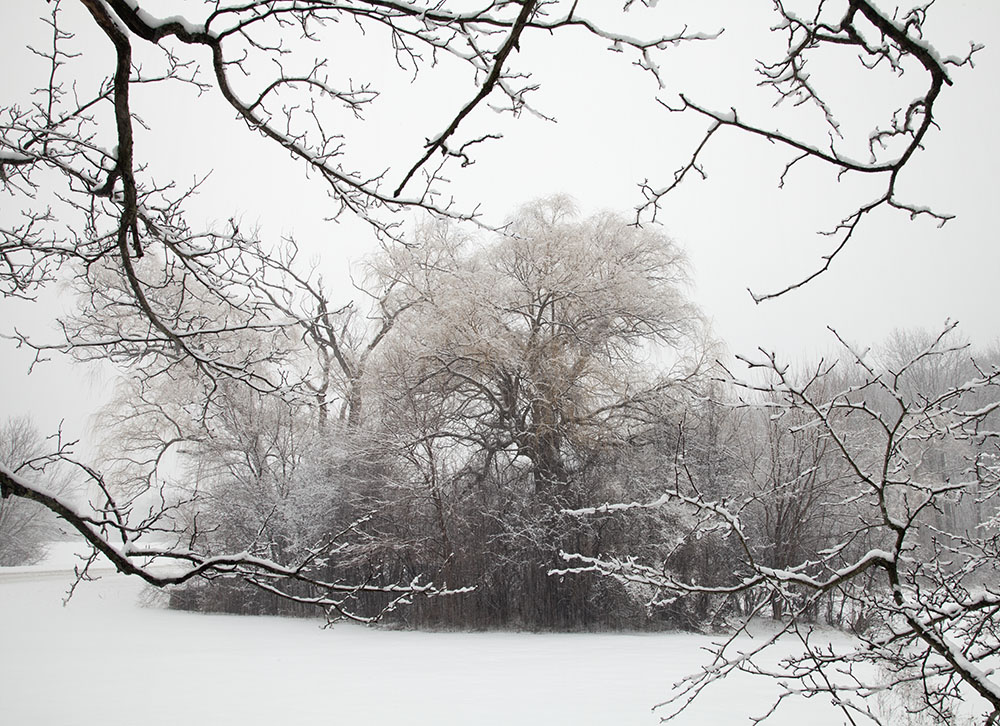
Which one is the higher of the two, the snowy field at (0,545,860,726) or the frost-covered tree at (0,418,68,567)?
the frost-covered tree at (0,418,68,567)

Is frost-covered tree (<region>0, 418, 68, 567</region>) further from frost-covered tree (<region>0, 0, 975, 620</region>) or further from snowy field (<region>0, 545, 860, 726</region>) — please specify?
frost-covered tree (<region>0, 0, 975, 620</region>)

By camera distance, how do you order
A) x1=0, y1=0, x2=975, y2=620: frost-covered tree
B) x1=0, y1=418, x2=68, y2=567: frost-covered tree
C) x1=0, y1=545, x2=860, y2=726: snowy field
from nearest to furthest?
x1=0, y1=0, x2=975, y2=620: frost-covered tree, x1=0, y1=545, x2=860, y2=726: snowy field, x1=0, y1=418, x2=68, y2=567: frost-covered tree

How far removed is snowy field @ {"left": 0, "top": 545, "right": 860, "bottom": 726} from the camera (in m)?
6.23

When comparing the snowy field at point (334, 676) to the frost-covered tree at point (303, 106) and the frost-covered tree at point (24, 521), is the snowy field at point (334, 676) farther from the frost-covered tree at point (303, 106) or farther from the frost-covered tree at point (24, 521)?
the frost-covered tree at point (24, 521)

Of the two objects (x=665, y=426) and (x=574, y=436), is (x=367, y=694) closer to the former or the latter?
(x=574, y=436)

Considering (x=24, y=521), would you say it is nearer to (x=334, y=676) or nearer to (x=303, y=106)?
(x=334, y=676)

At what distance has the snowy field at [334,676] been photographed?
6234 millimetres

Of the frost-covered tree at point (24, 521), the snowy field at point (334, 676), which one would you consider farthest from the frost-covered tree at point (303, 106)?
the frost-covered tree at point (24, 521)

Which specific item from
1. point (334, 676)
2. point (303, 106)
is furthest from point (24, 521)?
point (303, 106)

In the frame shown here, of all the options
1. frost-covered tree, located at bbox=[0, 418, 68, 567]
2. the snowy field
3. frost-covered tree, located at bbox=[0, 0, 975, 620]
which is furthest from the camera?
frost-covered tree, located at bbox=[0, 418, 68, 567]

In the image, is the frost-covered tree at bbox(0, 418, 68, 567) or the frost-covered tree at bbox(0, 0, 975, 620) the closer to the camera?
the frost-covered tree at bbox(0, 0, 975, 620)

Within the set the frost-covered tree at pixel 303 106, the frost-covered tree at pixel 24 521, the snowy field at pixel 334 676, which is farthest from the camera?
the frost-covered tree at pixel 24 521

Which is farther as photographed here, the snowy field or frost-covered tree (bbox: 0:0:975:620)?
the snowy field

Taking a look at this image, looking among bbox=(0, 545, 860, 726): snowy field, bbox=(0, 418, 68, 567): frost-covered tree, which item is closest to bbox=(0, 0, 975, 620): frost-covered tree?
bbox=(0, 545, 860, 726): snowy field
